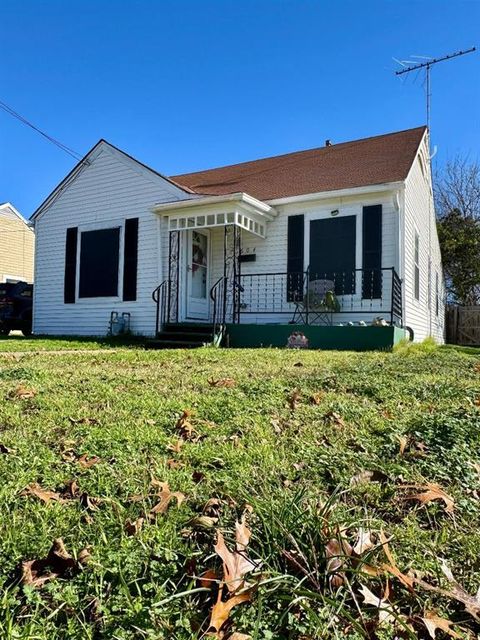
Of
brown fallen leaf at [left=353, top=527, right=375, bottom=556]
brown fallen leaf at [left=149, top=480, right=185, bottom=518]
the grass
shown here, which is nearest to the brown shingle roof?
the grass

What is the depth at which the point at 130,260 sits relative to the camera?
11.4 meters

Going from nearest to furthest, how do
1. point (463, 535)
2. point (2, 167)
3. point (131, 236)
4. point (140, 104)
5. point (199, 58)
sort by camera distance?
point (463, 535) → point (131, 236) → point (199, 58) → point (140, 104) → point (2, 167)

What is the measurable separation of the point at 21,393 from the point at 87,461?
168 centimetres

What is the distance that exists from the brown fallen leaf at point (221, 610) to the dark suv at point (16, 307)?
13.9 m

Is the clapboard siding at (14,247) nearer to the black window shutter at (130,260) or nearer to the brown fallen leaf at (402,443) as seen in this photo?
the black window shutter at (130,260)

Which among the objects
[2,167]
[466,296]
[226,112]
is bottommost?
[466,296]

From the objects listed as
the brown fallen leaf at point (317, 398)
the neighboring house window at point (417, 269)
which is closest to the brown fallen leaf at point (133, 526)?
the brown fallen leaf at point (317, 398)

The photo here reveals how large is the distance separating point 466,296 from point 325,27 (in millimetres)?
14588

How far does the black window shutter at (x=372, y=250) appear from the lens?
9445 millimetres

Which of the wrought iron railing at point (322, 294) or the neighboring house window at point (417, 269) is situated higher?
the neighboring house window at point (417, 269)

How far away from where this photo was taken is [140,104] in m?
16.5

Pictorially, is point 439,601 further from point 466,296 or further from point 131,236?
point 466,296

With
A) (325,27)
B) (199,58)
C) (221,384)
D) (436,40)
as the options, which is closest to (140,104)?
(199,58)

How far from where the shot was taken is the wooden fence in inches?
748
